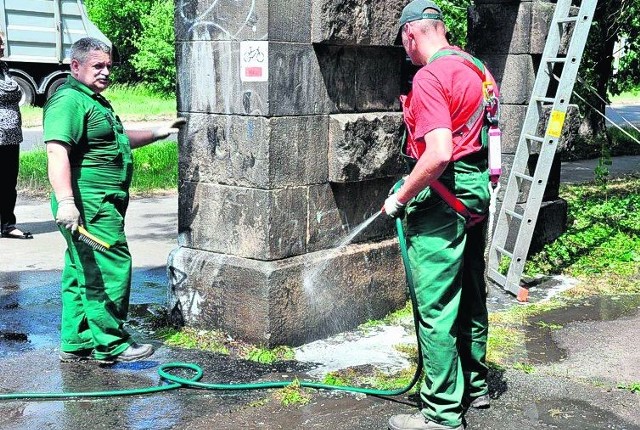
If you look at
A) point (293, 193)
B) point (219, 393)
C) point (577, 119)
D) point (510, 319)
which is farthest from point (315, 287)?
point (577, 119)

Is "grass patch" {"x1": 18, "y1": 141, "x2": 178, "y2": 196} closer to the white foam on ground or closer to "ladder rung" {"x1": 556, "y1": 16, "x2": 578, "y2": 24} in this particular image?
"ladder rung" {"x1": 556, "y1": 16, "x2": 578, "y2": 24}

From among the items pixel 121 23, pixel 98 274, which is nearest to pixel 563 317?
pixel 98 274

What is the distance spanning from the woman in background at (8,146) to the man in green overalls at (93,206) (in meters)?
3.89

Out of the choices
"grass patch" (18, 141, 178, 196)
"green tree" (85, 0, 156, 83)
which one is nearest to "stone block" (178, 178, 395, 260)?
"grass patch" (18, 141, 178, 196)

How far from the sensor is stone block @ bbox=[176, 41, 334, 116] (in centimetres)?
532

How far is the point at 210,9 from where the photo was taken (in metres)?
5.51

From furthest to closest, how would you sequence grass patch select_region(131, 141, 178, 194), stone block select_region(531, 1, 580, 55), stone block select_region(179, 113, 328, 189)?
grass patch select_region(131, 141, 178, 194) < stone block select_region(531, 1, 580, 55) < stone block select_region(179, 113, 328, 189)

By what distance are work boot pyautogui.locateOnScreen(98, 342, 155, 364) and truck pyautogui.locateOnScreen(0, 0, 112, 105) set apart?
18737 millimetres

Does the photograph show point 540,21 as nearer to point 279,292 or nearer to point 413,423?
point 279,292

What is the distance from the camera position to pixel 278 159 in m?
5.39

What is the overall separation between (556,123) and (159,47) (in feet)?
87.4

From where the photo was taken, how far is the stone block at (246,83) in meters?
5.32

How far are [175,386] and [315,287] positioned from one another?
121 centimetres

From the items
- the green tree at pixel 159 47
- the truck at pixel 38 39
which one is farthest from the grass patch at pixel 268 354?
the green tree at pixel 159 47
